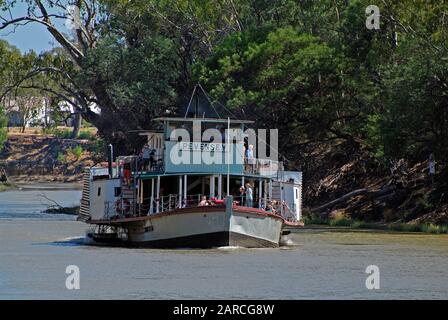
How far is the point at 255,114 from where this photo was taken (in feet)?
222

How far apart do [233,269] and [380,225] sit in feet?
74.9

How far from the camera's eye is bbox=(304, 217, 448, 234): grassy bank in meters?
55.4

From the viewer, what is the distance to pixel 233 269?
38344 mm

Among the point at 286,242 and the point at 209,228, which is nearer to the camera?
the point at 209,228

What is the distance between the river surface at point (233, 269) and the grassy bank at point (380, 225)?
8.32 ft

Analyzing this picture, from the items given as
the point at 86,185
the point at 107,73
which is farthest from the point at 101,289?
the point at 107,73

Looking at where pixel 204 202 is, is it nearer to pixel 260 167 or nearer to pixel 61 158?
pixel 260 167

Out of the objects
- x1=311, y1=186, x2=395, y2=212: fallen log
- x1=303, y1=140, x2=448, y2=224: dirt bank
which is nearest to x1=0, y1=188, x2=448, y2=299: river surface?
x1=303, y1=140, x2=448, y2=224: dirt bank

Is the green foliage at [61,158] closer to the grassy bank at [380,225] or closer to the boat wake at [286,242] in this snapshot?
the grassy bank at [380,225]

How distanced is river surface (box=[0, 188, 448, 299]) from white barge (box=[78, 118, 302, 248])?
821 mm

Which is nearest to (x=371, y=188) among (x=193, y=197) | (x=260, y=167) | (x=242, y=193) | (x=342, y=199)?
(x=342, y=199)

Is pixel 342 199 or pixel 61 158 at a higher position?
pixel 61 158

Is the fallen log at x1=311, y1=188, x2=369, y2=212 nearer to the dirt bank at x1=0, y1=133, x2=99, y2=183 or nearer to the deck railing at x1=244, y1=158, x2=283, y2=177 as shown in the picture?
the deck railing at x1=244, y1=158, x2=283, y2=177

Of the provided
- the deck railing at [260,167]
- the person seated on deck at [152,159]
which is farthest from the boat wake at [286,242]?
the person seated on deck at [152,159]
